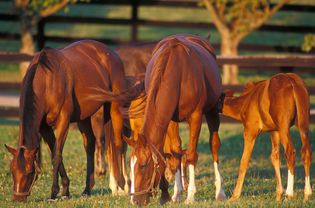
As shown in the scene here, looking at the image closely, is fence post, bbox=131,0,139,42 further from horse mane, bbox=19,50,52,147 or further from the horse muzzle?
the horse muzzle

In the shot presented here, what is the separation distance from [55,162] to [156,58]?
5.60 feet

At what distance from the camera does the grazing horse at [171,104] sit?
9.22m

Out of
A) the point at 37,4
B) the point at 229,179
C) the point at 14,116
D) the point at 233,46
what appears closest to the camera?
the point at 229,179

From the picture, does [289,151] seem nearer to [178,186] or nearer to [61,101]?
[178,186]

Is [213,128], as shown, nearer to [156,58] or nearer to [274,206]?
[156,58]

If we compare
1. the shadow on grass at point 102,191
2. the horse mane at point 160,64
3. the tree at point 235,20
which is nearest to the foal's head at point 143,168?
the horse mane at point 160,64

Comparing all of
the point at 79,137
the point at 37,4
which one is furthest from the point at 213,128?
the point at 37,4

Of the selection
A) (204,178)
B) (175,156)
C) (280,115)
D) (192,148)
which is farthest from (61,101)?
(204,178)

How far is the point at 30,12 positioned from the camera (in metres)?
25.4

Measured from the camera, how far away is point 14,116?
18312 millimetres

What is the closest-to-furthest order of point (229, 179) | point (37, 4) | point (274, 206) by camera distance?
point (274, 206) < point (229, 179) < point (37, 4)

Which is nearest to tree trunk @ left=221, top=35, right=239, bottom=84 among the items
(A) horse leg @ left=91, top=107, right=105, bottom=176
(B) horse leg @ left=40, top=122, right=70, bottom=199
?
(A) horse leg @ left=91, top=107, right=105, bottom=176

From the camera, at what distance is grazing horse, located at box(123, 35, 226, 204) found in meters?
9.22

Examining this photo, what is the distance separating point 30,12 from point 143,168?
16920 millimetres
